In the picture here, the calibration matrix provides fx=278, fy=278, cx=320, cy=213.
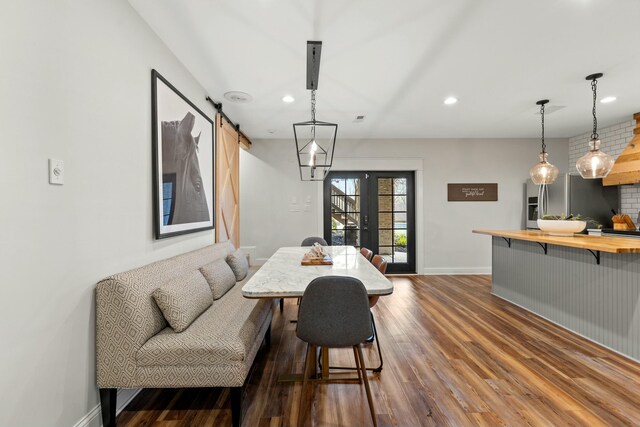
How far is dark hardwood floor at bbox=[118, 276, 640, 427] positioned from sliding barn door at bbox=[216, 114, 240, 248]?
63.4 inches

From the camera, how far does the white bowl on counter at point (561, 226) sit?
10.6 feet

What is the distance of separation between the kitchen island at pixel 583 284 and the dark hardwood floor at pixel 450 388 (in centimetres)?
18

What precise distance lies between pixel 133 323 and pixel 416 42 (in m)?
2.82

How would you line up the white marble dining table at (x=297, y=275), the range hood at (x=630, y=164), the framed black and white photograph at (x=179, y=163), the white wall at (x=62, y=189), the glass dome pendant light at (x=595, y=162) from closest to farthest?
1. the white wall at (x=62, y=189)
2. the white marble dining table at (x=297, y=275)
3. the framed black and white photograph at (x=179, y=163)
4. the glass dome pendant light at (x=595, y=162)
5. the range hood at (x=630, y=164)

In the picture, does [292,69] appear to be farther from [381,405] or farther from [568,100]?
[568,100]

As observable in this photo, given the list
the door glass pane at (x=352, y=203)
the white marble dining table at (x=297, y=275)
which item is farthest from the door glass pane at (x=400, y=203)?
the white marble dining table at (x=297, y=275)

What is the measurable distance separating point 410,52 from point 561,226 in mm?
2735

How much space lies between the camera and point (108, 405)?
1616mm

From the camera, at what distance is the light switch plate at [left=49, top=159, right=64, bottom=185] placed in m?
1.31

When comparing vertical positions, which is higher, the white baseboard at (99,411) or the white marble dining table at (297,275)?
the white marble dining table at (297,275)

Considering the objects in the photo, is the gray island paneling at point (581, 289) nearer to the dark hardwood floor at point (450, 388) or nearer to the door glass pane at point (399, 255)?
the dark hardwood floor at point (450, 388)

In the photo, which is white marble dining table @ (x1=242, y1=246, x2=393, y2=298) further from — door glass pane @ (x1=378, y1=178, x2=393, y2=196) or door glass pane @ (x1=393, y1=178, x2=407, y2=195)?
door glass pane @ (x1=393, y1=178, x2=407, y2=195)

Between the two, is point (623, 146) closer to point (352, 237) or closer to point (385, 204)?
point (385, 204)

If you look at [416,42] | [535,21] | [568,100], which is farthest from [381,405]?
[568,100]
